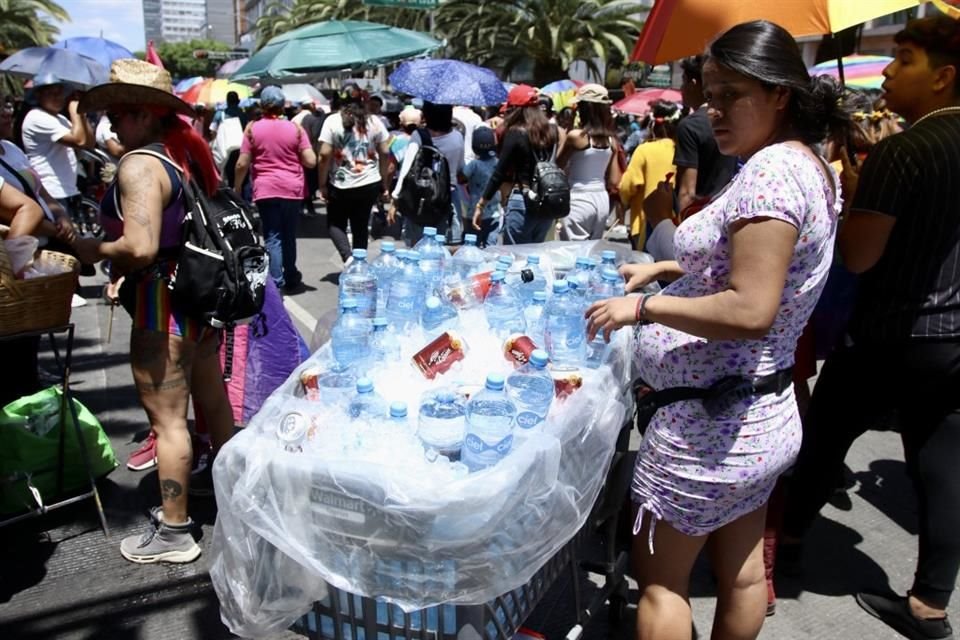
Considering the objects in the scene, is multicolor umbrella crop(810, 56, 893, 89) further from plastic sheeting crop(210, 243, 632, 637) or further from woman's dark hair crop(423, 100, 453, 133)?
plastic sheeting crop(210, 243, 632, 637)

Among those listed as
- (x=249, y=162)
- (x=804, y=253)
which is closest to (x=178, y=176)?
(x=804, y=253)

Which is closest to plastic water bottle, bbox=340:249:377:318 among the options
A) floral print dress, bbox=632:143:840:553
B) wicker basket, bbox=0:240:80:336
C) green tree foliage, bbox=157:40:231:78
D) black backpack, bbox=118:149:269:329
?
black backpack, bbox=118:149:269:329

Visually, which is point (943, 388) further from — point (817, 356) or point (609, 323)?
point (609, 323)

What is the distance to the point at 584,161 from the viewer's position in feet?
19.8

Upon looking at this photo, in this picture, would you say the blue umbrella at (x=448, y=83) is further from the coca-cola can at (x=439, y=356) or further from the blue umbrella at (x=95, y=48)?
the coca-cola can at (x=439, y=356)

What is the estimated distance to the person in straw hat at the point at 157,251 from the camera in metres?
2.78

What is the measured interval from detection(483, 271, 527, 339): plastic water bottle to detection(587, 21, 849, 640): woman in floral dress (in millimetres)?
702

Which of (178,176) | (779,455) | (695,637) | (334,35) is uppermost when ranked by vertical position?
(334,35)

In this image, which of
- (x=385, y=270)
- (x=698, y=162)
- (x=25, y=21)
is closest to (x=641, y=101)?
(x=698, y=162)

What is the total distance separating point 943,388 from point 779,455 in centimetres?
103

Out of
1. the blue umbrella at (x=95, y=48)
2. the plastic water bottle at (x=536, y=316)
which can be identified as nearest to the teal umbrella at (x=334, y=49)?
the blue umbrella at (x=95, y=48)

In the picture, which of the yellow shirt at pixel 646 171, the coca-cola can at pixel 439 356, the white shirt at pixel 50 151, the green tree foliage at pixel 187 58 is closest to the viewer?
the coca-cola can at pixel 439 356

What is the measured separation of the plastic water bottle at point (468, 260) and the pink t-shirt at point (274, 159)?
3907mm

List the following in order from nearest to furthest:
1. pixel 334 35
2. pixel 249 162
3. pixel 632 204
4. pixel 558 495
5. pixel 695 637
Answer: pixel 558 495 → pixel 695 637 → pixel 632 204 → pixel 249 162 → pixel 334 35
